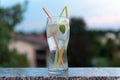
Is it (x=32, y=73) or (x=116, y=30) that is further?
(x=116, y=30)

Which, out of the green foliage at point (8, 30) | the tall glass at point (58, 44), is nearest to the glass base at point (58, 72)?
the tall glass at point (58, 44)

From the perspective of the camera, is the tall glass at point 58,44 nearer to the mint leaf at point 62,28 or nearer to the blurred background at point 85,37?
the mint leaf at point 62,28

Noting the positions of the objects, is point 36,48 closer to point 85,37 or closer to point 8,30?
point 85,37

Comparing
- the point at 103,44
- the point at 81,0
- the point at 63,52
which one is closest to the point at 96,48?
the point at 103,44

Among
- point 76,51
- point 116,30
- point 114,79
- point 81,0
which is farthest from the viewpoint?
point 116,30

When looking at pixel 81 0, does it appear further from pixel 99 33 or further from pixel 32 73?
pixel 32 73

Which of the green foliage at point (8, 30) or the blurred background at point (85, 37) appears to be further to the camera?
the blurred background at point (85, 37)

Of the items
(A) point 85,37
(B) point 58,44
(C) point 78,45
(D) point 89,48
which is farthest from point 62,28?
(D) point 89,48
